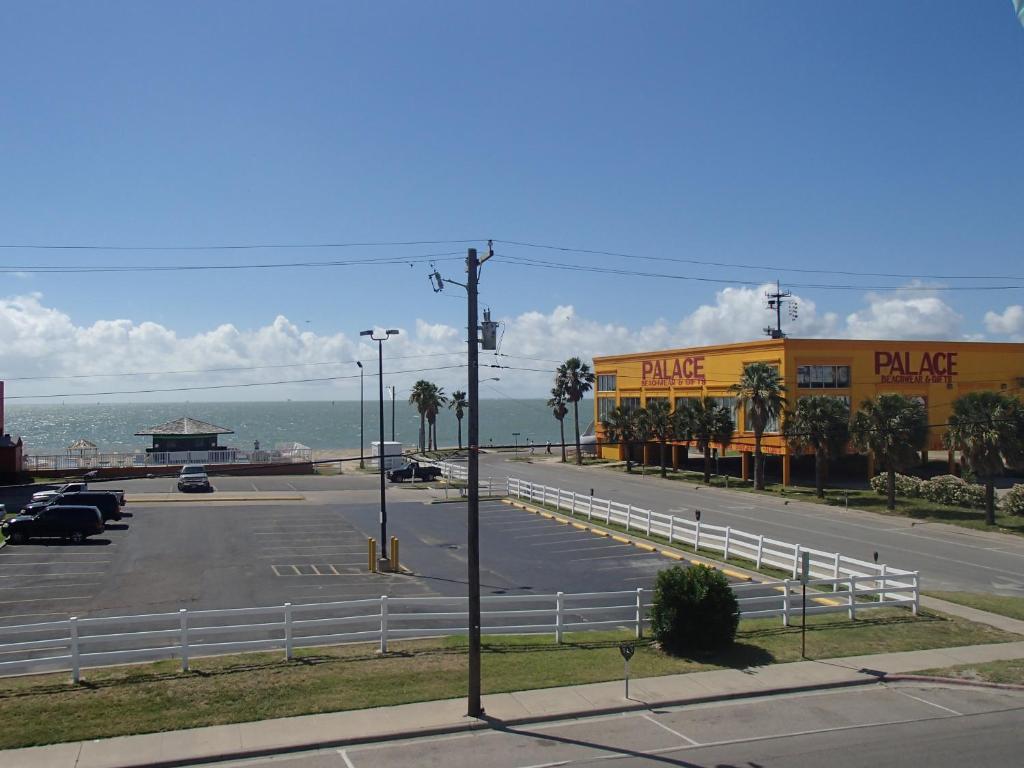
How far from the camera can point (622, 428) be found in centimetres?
7088

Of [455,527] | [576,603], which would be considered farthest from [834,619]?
[455,527]

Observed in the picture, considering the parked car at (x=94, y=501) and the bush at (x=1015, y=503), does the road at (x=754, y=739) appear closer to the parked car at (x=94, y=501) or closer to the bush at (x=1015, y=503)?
the parked car at (x=94, y=501)

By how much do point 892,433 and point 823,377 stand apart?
13.6 metres

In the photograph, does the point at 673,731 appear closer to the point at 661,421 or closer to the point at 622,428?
the point at 661,421

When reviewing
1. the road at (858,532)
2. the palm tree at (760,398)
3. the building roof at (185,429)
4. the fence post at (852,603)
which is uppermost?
the palm tree at (760,398)

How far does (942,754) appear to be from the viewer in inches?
516

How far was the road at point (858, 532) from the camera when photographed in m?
30.1

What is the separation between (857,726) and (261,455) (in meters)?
63.4

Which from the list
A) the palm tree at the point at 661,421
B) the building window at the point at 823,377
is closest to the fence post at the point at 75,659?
the building window at the point at 823,377

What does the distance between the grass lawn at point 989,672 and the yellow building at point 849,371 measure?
38.9 metres

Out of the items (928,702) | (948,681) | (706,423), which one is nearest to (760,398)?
(706,423)

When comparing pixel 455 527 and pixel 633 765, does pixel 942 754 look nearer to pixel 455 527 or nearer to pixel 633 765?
pixel 633 765

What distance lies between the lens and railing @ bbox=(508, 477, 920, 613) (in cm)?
2364

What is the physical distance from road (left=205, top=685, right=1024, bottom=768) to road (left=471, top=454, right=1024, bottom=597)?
44.9ft
